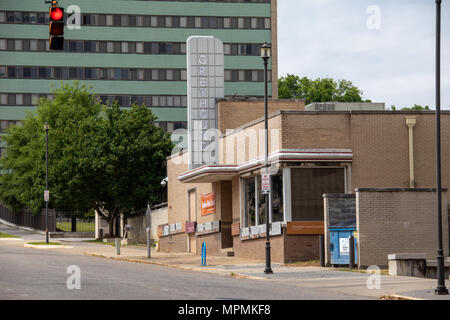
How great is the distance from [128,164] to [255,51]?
43836 millimetres

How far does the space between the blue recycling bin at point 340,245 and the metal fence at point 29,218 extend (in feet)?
161

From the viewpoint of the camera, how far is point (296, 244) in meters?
34.5

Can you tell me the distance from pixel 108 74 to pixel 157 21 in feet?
28.4

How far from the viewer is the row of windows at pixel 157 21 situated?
336 ft

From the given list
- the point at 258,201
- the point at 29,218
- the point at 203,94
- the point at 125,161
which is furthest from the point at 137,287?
the point at 29,218

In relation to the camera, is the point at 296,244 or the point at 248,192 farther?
the point at 248,192

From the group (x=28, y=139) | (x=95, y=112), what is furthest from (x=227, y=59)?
(x=28, y=139)

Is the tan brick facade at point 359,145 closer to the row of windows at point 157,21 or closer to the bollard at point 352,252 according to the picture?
the bollard at point 352,252

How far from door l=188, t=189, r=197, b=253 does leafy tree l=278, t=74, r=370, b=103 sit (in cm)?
6034

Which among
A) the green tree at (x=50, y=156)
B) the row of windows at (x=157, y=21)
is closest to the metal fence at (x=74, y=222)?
the green tree at (x=50, y=156)

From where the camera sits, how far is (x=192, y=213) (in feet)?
161

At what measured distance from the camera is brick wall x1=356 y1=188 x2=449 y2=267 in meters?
30.3

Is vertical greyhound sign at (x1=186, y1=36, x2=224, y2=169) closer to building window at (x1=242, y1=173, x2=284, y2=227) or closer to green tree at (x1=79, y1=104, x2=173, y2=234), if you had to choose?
building window at (x1=242, y1=173, x2=284, y2=227)
